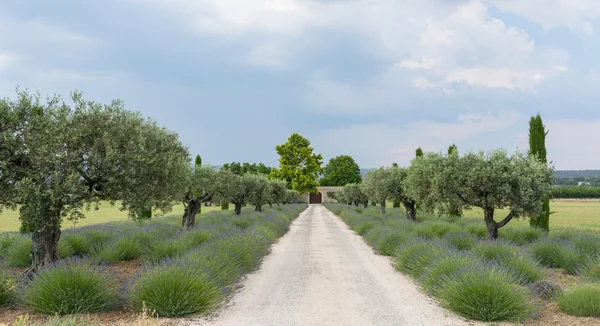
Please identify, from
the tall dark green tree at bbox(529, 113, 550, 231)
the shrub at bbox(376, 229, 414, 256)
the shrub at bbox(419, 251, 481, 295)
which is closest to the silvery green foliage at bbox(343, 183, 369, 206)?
the tall dark green tree at bbox(529, 113, 550, 231)

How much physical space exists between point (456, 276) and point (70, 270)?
339 inches

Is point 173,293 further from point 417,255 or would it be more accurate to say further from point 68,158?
point 417,255

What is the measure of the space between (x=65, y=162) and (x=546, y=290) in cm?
1248

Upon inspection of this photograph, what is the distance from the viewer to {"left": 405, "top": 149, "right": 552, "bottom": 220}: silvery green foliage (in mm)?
16812

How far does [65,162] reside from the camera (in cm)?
1000

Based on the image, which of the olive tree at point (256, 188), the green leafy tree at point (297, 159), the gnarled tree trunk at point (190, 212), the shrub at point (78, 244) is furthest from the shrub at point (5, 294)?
the green leafy tree at point (297, 159)

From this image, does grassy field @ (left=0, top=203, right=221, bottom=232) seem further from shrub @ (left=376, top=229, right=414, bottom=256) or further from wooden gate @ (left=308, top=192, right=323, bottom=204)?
wooden gate @ (left=308, top=192, right=323, bottom=204)

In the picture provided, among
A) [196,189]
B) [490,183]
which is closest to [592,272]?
[490,183]

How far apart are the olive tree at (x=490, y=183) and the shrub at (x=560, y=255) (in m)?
2.20

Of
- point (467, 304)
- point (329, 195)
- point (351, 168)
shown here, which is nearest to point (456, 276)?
point (467, 304)

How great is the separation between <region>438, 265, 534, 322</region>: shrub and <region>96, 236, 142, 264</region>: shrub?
11.1m

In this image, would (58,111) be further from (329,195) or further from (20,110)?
(329,195)

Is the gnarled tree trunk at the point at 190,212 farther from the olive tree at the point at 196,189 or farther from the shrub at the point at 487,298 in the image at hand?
the shrub at the point at 487,298

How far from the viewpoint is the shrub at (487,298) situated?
7.87 metres
